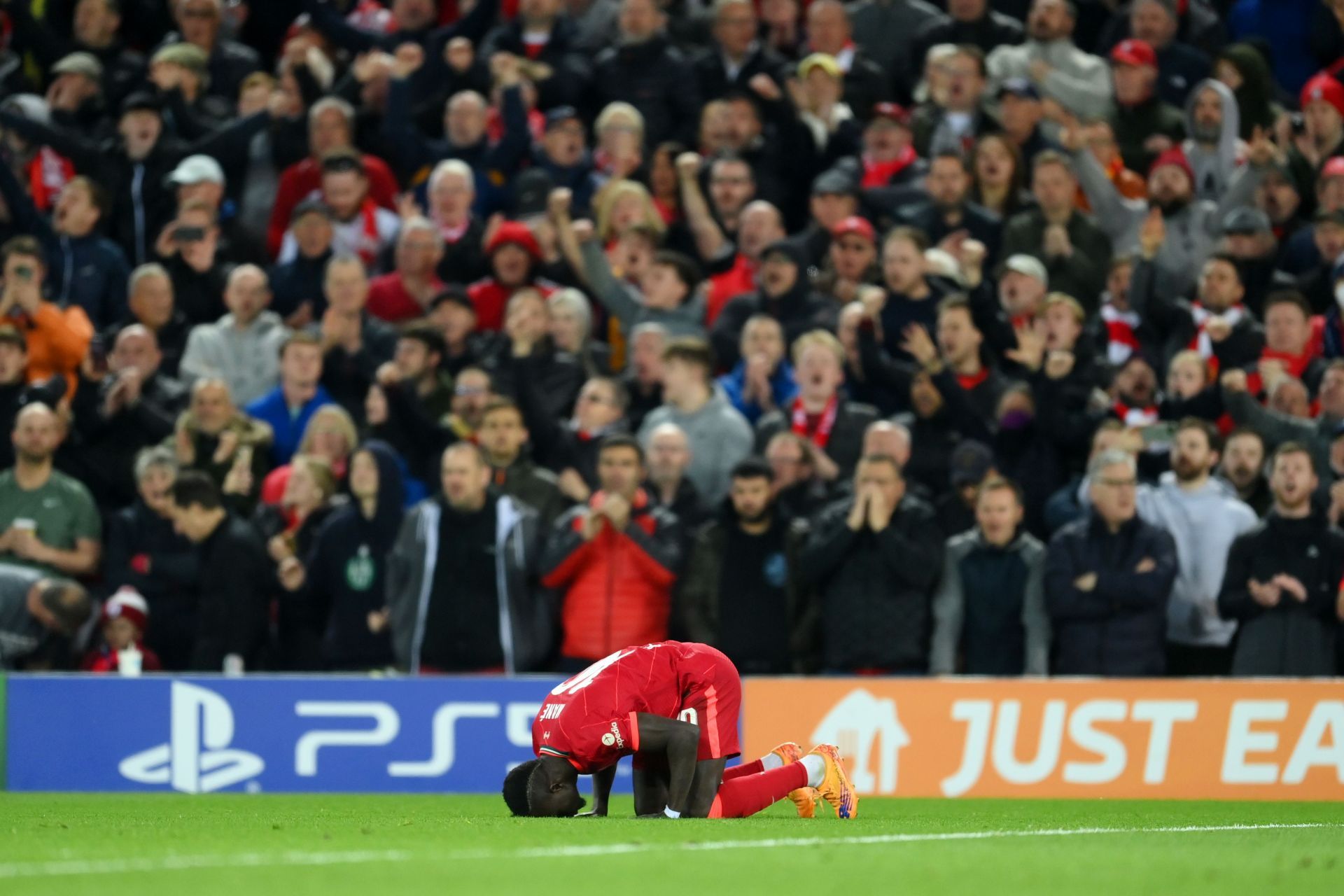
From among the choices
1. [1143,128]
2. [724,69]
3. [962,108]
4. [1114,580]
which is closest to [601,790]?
[1114,580]

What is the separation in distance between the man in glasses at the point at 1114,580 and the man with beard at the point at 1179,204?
9.29 feet

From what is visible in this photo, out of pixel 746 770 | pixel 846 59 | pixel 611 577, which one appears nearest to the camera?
pixel 746 770

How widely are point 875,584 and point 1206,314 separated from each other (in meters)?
3.39

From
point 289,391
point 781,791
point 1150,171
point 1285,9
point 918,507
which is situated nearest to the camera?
point 781,791

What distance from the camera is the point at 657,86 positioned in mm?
18281

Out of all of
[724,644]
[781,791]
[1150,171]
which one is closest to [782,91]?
[1150,171]

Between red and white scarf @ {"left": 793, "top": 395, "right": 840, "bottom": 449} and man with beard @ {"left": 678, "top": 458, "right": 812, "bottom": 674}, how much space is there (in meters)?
0.95

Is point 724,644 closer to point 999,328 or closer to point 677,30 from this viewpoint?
point 999,328

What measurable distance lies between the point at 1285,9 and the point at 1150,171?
99.1 inches

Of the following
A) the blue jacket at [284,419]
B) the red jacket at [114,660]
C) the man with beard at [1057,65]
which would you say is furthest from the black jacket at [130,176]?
the man with beard at [1057,65]

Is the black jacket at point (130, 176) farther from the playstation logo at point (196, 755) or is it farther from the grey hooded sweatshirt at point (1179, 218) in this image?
the grey hooded sweatshirt at point (1179, 218)

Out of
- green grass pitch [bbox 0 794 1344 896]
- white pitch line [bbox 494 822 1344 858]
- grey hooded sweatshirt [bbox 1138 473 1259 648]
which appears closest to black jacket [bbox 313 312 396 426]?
green grass pitch [bbox 0 794 1344 896]

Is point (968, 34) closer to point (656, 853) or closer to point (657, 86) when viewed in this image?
point (657, 86)

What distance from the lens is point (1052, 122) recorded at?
56.2 ft
